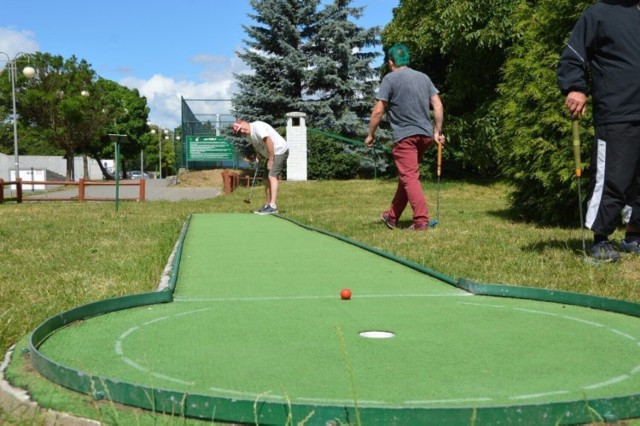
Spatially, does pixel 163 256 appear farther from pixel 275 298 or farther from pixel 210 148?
pixel 210 148

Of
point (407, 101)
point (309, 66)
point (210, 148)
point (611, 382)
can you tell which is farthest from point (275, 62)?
point (611, 382)

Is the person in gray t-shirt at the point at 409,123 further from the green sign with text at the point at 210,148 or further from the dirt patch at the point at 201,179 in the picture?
the green sign with text at the point at 210,148

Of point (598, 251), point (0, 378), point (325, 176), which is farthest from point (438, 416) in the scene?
point (325, 176)

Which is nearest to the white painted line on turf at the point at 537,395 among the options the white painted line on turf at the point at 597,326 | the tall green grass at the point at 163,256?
the white painted line on turf at the point at 597,326

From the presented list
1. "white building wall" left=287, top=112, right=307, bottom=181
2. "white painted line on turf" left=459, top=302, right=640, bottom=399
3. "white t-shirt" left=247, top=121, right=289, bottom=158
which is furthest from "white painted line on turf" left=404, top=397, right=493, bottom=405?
"white building wall" left=287, top=112, right=307, bottom=181

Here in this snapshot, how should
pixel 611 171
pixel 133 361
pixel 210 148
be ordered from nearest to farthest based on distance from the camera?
pixel 133 361 < pixel 611 171 < pixel 210 148

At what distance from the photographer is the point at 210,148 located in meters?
29.6

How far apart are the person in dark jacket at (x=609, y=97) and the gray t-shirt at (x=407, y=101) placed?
8.88 ft

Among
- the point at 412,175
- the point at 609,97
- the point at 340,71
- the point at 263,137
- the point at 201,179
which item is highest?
the point at 340,71

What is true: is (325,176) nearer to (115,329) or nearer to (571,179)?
(571,179)

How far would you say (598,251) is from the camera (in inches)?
197

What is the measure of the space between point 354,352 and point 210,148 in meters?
27.6

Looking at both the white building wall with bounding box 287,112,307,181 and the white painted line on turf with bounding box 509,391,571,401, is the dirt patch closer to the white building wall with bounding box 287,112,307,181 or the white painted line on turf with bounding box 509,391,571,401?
the white building wall with bounding box 287,112,307,181

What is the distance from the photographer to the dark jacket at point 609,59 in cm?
483
